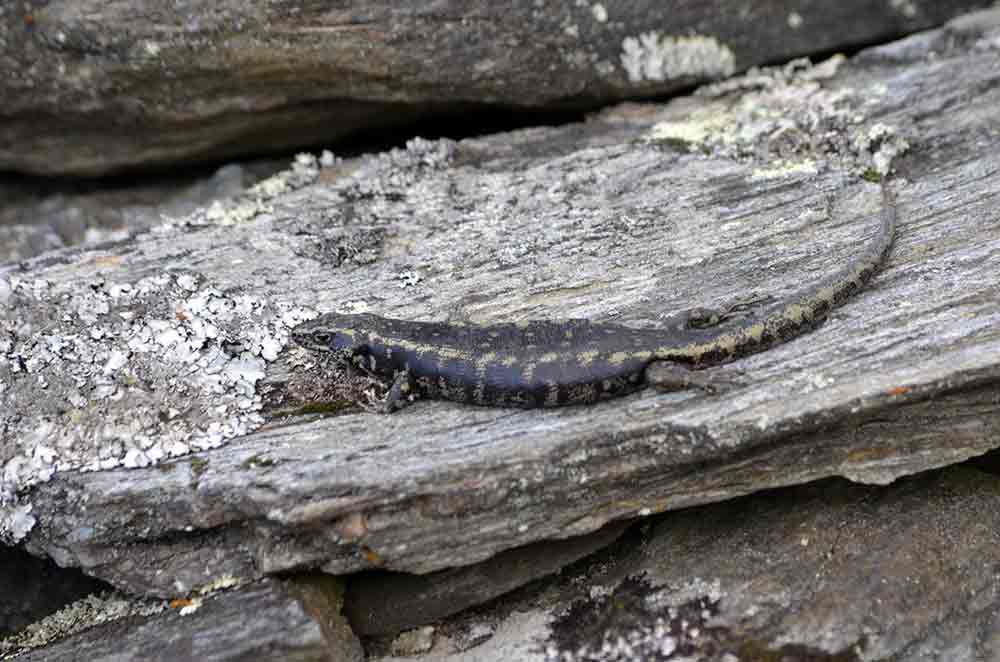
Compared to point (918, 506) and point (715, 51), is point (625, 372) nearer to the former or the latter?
point (918, 506)

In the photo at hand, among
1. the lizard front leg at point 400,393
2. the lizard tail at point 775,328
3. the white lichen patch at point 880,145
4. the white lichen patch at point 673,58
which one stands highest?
the white lichen patch at point 673,58

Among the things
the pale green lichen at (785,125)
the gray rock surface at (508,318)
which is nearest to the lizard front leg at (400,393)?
the gray rock surface at (508,318)

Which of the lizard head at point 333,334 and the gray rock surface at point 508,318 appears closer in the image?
the gray rock surface at point 508,318

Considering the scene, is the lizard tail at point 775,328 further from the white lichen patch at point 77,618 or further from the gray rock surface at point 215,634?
the white lichen patch at point 77,618

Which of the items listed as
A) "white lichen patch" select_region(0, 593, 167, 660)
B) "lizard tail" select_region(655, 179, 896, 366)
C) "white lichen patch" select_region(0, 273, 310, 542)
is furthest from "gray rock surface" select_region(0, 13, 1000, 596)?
"white lichen patch" select_region(0, 593, 167, 660)

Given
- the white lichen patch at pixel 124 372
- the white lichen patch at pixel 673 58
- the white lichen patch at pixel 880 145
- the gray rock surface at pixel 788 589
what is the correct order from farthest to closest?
the white lichen patch at pixel 673 58 < the white lichen patch at pixel 880 145 < the white lichen patch at pixel 124 372 < the gray rock surface at pixel 788 589

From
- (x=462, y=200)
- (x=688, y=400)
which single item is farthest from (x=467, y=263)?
(x=688, y=400)

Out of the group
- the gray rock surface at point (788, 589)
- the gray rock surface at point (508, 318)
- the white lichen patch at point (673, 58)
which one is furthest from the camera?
the white lichen patch at point (673, 58)
